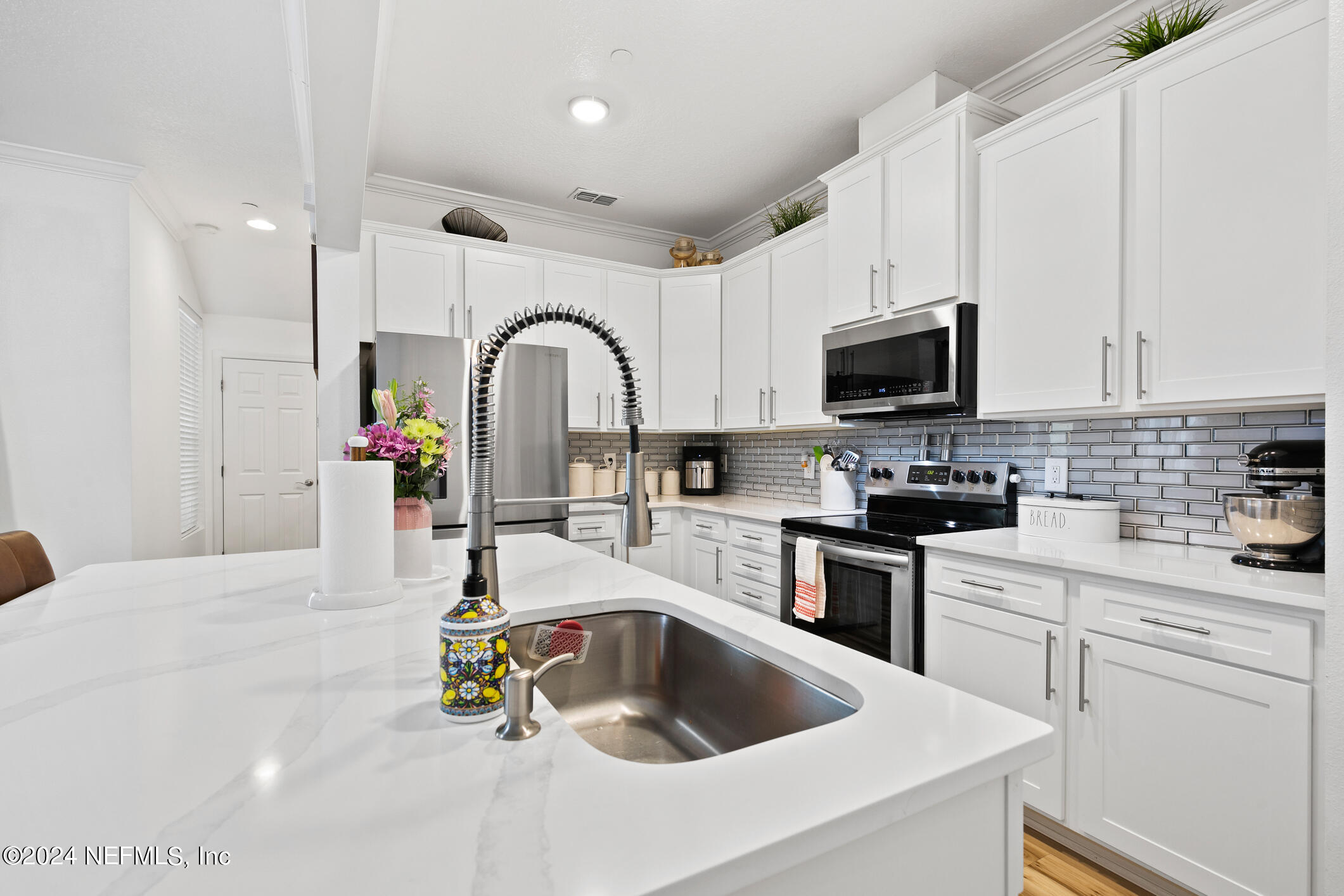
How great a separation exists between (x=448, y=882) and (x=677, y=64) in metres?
2.85

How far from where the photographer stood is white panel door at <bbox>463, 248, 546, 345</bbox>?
350cm

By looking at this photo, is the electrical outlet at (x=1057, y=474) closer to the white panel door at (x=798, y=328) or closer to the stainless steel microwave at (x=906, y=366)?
the stainless steel microwave at (x=906, y=366)

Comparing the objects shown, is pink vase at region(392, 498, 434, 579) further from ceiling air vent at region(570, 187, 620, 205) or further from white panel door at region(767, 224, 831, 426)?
ceiling air vent at region(570, 187, 620, 205)

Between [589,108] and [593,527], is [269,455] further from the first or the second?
[589,108]

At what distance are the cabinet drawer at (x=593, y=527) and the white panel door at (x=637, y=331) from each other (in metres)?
0.60

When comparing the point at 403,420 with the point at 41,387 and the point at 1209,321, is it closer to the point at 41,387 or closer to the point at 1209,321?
the point at 1209,321

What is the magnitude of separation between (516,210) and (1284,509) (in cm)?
395

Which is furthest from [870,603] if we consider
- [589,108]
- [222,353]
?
[222,353]

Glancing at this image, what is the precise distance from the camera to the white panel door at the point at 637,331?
3.91 m

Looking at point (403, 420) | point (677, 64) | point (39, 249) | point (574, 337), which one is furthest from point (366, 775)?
point (39, 249)

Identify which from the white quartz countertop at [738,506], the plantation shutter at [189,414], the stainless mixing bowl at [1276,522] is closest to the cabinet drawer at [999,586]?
the stainless mixing bowl at [1276,522]

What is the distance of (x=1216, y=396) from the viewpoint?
5.66ft

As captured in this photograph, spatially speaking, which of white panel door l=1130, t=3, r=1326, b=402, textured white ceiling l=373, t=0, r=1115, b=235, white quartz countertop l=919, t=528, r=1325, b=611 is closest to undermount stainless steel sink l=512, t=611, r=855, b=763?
white quartz countertop l=919, t=528, r=1325, b=611

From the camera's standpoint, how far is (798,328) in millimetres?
3393
